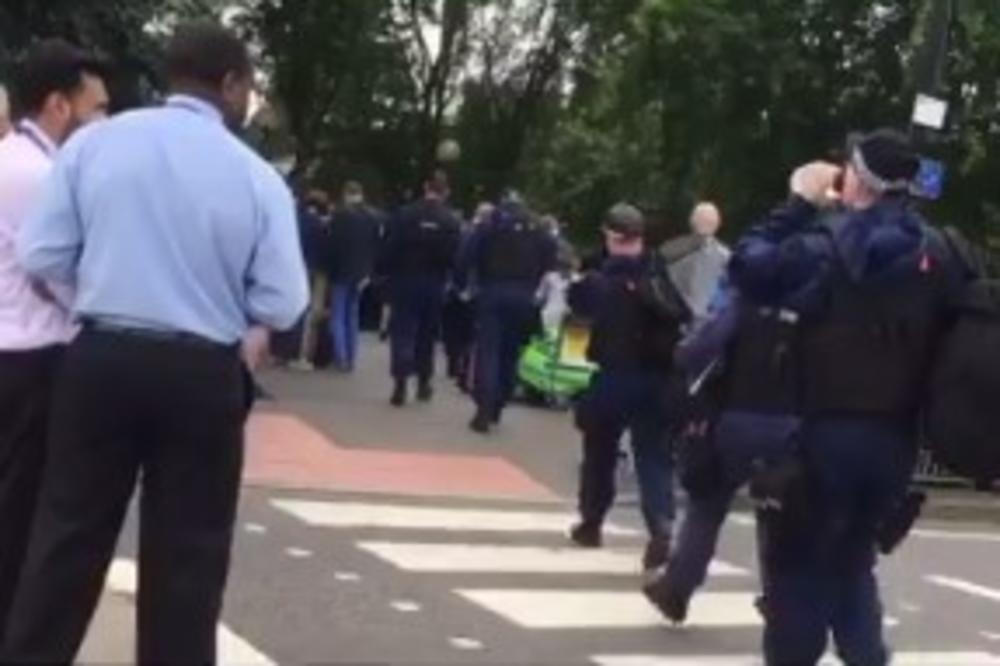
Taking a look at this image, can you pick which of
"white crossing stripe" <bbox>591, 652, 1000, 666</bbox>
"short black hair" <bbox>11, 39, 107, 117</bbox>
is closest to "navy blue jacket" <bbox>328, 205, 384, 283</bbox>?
"white crossing stripe" <bbox>591, 652, 1000, 666</bbox>

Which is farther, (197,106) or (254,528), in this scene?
(254,528)

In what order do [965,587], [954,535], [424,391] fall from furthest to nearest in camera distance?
[424,391]
[954,535]
[965,587]

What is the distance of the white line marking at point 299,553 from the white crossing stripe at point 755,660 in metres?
2.20

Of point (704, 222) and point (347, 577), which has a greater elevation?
point (704, 222)

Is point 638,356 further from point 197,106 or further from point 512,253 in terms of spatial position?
point 512,253

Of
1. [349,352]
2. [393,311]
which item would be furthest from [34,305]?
[349,352]

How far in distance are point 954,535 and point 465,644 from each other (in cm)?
619

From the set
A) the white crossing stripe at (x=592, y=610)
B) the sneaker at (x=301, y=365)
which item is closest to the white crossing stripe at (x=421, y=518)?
the white crossing stripe at (x=592, y=610)

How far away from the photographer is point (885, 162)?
6109 millimetres

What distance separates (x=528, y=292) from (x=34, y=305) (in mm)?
9204

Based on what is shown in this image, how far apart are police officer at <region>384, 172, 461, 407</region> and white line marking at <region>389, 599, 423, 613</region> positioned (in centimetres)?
722

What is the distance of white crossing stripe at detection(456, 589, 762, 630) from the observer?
8688 millimetres

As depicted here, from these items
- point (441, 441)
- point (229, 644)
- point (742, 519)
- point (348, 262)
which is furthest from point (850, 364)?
point (348, 262)

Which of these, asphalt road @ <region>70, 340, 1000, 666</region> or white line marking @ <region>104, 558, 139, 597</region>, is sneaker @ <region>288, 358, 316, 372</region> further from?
white line marking @ <region>104, 558, 139, 597</region>
